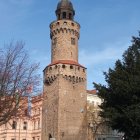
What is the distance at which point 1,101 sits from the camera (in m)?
27.4

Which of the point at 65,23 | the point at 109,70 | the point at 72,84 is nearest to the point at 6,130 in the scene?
the point at 72,84

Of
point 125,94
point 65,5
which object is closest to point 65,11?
point 65,5

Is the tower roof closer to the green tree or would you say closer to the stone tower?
the stone tower

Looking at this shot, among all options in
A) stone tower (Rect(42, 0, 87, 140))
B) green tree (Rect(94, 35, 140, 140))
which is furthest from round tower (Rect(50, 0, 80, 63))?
green tree (Rect(94, 35, 140, 140))

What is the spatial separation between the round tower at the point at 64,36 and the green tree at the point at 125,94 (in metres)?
32.0

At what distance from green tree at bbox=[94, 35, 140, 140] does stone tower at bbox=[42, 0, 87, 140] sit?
27.2m

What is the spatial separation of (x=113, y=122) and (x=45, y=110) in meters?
34.0

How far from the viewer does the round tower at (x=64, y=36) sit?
217 feet

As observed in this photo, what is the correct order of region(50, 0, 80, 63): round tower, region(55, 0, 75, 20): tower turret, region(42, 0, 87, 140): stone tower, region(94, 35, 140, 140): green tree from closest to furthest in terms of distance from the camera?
region(94, 35, 140, 140): green tree < region(42, 0, 87, 140): stone tower < region(50, 0, 80, 63): round tower < region(55, 0, 75, 20): tower turret

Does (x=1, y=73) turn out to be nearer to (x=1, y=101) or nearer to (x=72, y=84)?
(x=1, y=101)

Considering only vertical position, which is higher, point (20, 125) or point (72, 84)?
point (72, 84)

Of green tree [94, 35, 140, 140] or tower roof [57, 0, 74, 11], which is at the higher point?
tower roof [57, 0, 74, 11]

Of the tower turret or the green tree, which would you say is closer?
the green tree

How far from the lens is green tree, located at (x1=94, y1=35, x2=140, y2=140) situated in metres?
30.5
